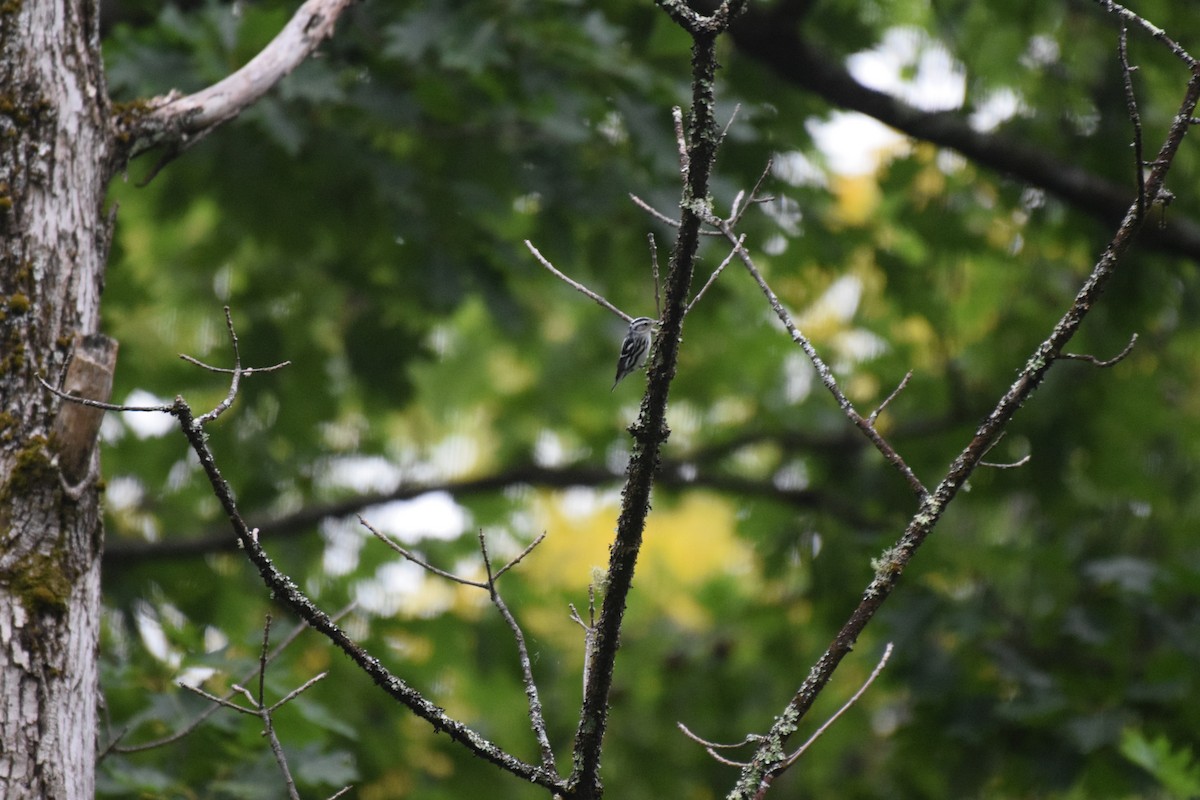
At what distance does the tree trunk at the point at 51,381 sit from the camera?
6.04 feet

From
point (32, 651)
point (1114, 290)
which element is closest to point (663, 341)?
point (32, 651)

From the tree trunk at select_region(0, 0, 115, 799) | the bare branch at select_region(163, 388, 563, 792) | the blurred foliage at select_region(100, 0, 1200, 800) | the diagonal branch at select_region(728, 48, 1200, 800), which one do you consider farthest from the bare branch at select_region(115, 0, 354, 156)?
the diagonal branch at select_region(728, 48, 1200, 800)

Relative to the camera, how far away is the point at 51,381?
6.50ft

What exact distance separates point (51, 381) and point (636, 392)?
479 centimetres

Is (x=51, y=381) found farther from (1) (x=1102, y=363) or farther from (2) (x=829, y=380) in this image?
(1) (x=1102, y=363)

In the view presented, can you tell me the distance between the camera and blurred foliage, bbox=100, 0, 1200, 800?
3.72 meters

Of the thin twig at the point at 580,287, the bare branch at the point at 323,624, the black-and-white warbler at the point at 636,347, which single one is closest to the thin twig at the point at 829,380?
the thin twig at the point at 580,287

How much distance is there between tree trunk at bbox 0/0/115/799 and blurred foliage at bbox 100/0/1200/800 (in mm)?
841


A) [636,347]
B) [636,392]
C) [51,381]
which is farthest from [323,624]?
[636,392]

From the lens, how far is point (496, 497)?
595cm

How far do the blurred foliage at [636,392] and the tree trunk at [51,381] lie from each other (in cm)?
84

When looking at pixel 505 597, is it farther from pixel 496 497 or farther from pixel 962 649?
pixel 962 649

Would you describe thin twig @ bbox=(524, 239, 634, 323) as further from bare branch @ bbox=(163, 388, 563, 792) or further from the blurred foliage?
the blurred foliage

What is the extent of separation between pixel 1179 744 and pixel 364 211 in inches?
140
